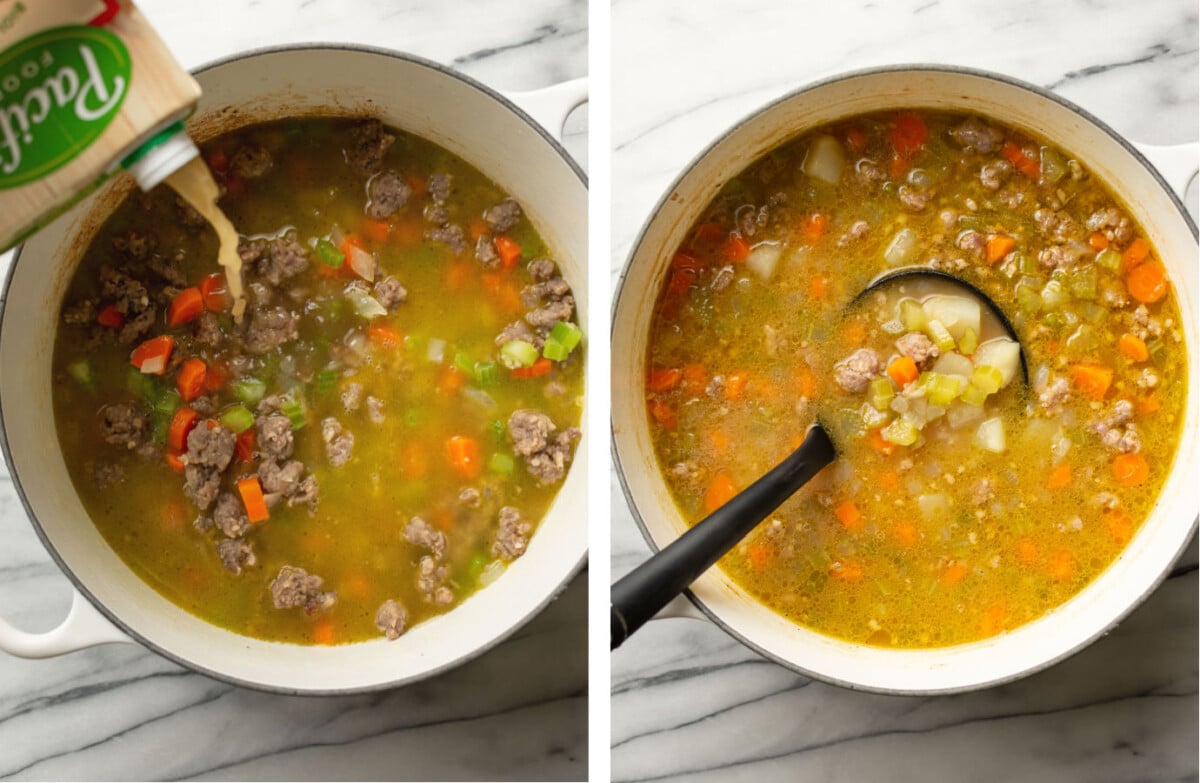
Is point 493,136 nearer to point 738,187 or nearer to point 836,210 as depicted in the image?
point 738,187

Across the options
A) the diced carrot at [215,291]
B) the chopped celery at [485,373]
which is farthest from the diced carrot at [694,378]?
the diced carrot at [215,291]

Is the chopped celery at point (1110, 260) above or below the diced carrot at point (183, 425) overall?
below

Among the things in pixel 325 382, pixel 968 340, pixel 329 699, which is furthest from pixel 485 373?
pixel 968 340

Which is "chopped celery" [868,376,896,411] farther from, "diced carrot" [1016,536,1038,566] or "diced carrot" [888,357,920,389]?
"diced carrot" [1016,536,1038,566]

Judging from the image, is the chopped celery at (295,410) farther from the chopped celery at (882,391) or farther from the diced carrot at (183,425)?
the chopped celery at (882,391)

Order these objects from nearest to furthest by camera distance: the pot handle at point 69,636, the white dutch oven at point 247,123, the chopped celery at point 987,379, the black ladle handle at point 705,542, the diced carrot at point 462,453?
1. the black ladle handle at point 705,542
2. the pot handle at point 69,636
3. the white dutch oven at point 247,123
4. the chopped celery at point 987,379
5. the diced carrot at point 462,453

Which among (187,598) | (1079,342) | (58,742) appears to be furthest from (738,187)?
(58,742)

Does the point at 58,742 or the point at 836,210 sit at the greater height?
the point at 836,210
